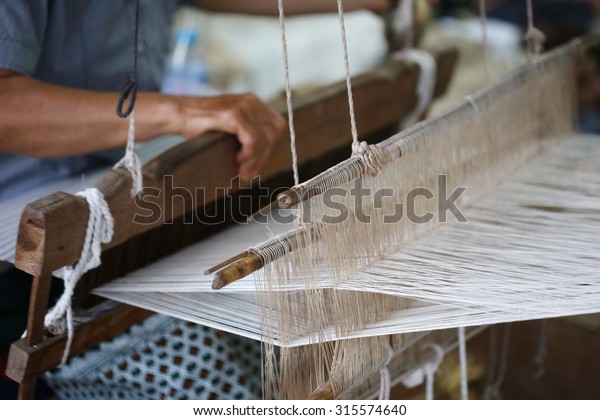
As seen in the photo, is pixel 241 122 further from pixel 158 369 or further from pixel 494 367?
pixel 494 367

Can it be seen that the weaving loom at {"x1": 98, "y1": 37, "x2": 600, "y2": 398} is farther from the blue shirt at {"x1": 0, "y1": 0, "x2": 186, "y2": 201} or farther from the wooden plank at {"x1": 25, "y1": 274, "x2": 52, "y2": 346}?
the blue shirt at {"x1": 0, "y1": 0, "x2": 186, "y2": 201}

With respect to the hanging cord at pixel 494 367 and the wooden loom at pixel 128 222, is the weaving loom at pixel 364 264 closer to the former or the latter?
the wooden loom at pixel 128 222

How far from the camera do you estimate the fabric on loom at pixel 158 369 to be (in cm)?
138

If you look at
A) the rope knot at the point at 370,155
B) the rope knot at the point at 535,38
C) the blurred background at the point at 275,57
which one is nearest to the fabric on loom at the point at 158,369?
the rope knot at the point at 370,155

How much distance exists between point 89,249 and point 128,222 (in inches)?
3.6

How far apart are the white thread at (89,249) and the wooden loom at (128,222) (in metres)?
0.01

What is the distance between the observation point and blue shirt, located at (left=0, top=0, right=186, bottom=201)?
132cm

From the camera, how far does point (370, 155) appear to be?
1.12 m

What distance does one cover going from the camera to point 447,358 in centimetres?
170

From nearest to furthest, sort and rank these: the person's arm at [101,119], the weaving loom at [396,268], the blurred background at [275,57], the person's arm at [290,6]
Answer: the weaving loom at [396,268] < the person's arm at [101,119] < the person's arm at [290,6] < the blurred background at [275,57]

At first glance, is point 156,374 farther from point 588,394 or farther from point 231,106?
point 588,394

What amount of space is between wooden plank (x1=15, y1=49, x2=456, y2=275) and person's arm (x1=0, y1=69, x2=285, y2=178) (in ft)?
0.13

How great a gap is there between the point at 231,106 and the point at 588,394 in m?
1.07

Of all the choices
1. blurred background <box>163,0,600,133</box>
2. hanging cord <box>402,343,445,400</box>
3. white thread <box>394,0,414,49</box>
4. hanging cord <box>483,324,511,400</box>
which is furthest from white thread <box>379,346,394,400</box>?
blurred background <box>163,0,600,133</box>
